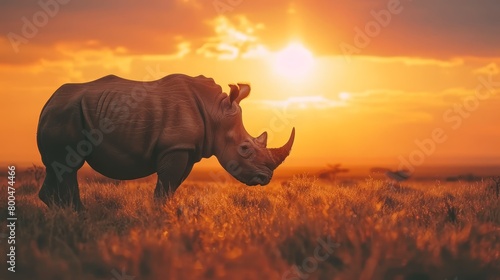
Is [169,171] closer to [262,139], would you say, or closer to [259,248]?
[262,139]

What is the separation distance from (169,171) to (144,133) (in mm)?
576

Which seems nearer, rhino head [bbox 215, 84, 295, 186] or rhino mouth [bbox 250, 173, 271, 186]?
rhino head [bbox 215, 84, 295, 186]

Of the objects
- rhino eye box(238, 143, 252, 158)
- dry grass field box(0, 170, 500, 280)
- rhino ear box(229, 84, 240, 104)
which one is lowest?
dry grass field box(0, 170, 500, 280)

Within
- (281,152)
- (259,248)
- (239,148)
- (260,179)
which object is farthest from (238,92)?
(259,248)

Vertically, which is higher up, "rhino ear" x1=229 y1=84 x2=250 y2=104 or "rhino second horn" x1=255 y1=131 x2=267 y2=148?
"rhino ear" x1=229 y1=84 x2=250 y2=104

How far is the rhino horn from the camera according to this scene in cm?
1001

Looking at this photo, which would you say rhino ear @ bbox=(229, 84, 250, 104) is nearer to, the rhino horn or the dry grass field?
the rhino horn

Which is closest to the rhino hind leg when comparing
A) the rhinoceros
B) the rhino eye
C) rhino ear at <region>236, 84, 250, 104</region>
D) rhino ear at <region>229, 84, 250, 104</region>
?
the rhinoceros

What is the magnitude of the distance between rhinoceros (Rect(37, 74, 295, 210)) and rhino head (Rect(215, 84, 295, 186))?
1 centimetres

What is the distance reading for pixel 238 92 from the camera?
9641mm

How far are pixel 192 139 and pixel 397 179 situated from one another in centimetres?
581

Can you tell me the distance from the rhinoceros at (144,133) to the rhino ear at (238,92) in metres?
0.01

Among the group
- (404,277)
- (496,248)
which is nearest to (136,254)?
(404,277)

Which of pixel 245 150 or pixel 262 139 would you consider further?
pixel 262 139
